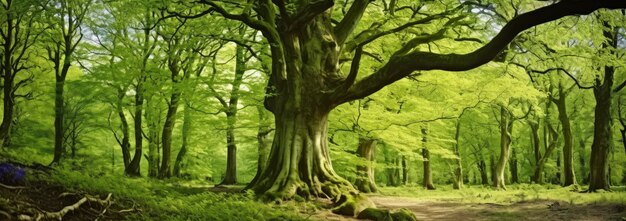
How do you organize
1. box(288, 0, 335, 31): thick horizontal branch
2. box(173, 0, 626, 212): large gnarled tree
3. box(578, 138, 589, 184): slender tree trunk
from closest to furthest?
box(288, 0, 335, 31): thick horizontal branch, box(173, 0, 626, 212): large gnarled tree, box(578, 138, 589, 184): slender tree trunk

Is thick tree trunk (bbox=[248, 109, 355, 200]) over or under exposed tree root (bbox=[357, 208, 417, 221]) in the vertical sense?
over

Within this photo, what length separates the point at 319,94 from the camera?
12828 millimetres

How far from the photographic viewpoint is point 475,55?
9.62 m

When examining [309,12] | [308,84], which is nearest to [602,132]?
[308,84]

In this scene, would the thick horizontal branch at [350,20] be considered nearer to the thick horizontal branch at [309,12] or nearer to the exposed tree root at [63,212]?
the thick horizontal branch at [309,12]

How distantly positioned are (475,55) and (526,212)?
19.1ft

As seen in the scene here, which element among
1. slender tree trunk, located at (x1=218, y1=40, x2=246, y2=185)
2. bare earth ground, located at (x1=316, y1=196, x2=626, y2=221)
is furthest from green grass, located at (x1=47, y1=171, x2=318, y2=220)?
slender tree trunk, located at (x1=218, y1=40, x2=246, y2=185)

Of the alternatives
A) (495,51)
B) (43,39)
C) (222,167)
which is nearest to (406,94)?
(495,51)

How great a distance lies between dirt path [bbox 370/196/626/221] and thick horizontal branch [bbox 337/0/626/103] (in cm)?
383

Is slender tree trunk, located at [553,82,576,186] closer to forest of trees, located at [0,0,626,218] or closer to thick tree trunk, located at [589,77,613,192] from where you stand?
forest of trees, located at [0,0,626,218]

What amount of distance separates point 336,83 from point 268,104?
290cm

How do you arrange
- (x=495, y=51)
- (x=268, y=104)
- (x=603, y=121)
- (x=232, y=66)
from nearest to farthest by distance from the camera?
(x=495, y=51), (x=268, y=104), (x=603, y=121), (x=232, y=66)

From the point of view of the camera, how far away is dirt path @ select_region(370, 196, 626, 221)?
451 inches

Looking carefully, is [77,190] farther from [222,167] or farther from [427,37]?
[222,167]
